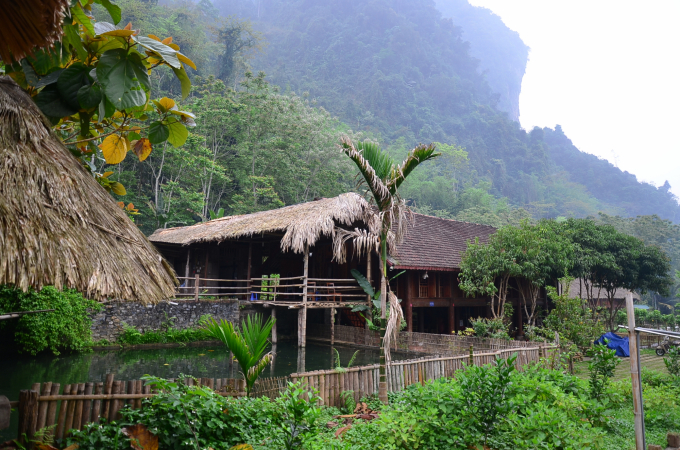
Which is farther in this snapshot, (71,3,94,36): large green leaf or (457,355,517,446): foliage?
(457,355,517,446): foliage

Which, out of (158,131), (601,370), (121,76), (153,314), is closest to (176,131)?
(158,131)

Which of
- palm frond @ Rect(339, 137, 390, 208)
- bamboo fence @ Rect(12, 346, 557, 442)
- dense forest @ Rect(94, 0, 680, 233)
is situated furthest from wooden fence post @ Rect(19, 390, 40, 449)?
dense forest @ Rect(94, 0, 680, 233)

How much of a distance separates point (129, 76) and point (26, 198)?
3.87 ft

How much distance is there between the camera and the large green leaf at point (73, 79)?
2789mm

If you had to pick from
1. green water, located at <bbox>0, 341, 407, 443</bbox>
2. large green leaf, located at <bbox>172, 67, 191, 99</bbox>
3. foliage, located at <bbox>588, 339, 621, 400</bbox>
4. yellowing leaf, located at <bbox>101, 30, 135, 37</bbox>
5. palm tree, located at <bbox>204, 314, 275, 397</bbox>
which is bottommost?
green water, located at <bbox>0, 341, 407, 443</bbox>

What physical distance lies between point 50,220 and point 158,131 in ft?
3.12

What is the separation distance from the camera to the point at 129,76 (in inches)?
98.9

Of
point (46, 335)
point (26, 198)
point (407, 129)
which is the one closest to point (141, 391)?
point (26, 198)

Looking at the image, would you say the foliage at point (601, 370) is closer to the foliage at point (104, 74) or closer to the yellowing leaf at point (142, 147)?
the foliage at point (104, 74)

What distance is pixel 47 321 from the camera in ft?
38.1

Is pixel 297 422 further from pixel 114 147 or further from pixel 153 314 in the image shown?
pixel 153 314

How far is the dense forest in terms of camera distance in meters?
27.2

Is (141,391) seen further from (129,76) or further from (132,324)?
(132,324)

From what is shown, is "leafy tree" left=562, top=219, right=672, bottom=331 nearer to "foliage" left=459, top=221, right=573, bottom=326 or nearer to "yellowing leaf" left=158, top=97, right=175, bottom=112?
"foliage" left=459, top=221, right=573, bottom=326
